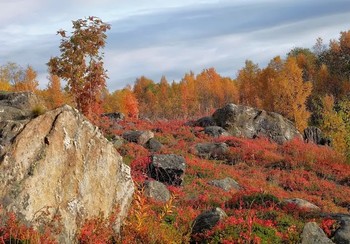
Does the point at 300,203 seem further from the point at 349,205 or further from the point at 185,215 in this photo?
the point at 349,205

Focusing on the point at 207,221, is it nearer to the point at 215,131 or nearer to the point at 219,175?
the point at 219,175

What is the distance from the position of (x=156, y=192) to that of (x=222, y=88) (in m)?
92.9

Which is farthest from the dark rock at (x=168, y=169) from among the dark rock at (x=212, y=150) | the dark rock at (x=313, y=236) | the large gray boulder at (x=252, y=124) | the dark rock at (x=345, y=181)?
the large gray boulder at (x=252, y=124)

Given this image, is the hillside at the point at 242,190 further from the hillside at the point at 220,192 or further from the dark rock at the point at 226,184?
the dark rock at the point at 226,184

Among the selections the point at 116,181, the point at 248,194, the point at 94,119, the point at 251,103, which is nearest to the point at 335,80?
the point at 251,103

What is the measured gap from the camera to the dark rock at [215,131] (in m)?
38.3

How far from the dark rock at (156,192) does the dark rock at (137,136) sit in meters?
13.2

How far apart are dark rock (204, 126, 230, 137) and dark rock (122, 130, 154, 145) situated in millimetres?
8254

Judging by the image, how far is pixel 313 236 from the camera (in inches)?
391

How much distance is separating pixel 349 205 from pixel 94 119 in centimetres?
1541

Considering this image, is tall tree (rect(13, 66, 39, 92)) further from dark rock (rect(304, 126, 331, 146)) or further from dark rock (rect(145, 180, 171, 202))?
dark rock (rect(145, 180, 171, 202))

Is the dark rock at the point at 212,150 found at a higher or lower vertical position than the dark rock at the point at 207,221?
lower

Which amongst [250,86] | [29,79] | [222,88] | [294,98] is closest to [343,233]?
[294,98]

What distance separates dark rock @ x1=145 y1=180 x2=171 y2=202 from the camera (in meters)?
16.6
